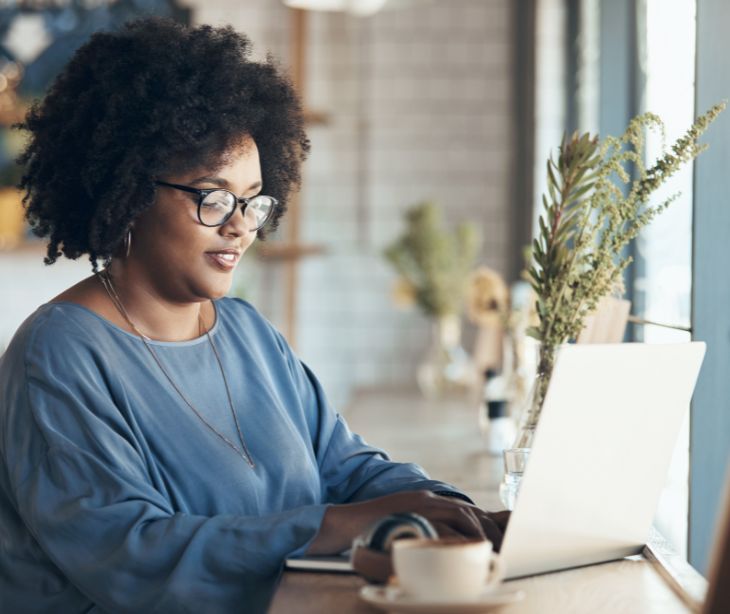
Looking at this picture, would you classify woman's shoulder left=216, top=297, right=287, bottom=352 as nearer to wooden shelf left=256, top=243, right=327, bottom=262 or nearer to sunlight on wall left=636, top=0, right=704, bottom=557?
sunlight on wall left=636, top=0, right=704, bottom=557

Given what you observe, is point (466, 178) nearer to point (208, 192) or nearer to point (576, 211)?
point (576, 211)

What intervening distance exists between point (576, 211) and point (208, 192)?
63cm

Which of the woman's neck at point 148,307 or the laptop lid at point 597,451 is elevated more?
the woman's neck at point 148,307

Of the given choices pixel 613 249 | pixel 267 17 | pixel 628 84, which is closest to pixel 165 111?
pixel 613 249

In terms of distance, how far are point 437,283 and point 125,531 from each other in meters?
3.40

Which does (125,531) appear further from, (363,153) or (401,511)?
(363,153)

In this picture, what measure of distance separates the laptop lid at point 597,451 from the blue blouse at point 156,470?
26 cm

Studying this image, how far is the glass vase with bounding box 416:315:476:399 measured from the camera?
455 centimetres

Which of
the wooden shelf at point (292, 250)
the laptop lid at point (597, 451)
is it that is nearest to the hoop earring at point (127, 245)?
the laptop lid at point (597, 451)

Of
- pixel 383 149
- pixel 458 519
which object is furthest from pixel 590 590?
pixel 383 149

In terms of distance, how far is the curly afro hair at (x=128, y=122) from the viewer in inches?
63.4

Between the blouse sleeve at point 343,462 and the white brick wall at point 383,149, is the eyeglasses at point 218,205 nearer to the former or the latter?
the blouse sleeve at point 343,462

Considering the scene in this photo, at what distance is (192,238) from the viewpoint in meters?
1.59

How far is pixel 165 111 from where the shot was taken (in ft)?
5.30
